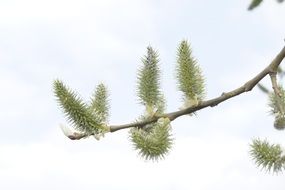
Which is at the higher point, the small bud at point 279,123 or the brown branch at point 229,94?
the brown branch at point 229,94

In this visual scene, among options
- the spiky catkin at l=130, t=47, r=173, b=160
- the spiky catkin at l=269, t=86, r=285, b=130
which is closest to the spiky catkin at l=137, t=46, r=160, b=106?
the spiky catkin at l=130, t=47, r=173, b=160

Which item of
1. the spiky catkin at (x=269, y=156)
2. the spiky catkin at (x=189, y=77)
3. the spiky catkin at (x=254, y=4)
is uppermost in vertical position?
the spiky catkin at (x=254, y=4)

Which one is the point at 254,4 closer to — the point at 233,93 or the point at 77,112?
the point at 233,93

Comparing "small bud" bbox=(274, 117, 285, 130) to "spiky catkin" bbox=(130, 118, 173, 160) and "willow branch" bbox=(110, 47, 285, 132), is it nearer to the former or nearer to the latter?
"willow branch" bbox=(110, 47, 285, 132)

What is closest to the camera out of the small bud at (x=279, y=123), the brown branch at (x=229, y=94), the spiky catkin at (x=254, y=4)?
the spiky catkin at (x=254, y=4)

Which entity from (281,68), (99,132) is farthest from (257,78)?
(99,132)

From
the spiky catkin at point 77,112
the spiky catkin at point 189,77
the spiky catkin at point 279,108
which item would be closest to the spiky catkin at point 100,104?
the spiky catkin at point 77,112

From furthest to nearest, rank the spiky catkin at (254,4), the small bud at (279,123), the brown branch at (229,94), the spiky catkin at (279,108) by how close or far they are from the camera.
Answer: the small bud at (279,123) → the brown branch at (229,94) → the spiky catkin at (279,108) → the spiky catkin at (254,4)

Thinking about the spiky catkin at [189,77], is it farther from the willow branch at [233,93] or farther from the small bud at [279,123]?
the small bud at [279,123]

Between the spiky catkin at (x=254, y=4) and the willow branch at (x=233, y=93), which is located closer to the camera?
the spiky catkin at (x=254, y=4)
